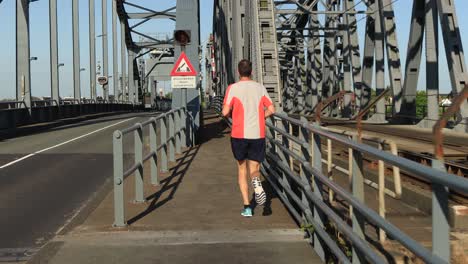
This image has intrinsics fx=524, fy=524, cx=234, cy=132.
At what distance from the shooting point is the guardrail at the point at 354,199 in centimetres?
243

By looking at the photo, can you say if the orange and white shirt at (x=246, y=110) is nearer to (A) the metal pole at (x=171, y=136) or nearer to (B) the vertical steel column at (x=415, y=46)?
(A) the metal pole at (x=171, y=136)

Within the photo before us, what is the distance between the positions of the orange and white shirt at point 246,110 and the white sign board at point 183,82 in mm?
7497

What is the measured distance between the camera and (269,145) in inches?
344

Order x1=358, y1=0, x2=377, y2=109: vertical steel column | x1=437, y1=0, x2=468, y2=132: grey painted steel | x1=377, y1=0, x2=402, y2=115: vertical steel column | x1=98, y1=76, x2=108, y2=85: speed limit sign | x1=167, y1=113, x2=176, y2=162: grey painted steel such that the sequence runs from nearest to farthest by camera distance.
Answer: x1=167, y1=113, x2=176, y2=162: grey painted steel, x1=437, y1=0, x2=468, y2=132: grey painted steel, x1=377, y1=0, x2=402, y2=115: vertical steel column, x1=358, y1=0, x2=377, y2=109: vertical steel column, x1=98, y1=76, x2=108, y2=85: speed limit sign

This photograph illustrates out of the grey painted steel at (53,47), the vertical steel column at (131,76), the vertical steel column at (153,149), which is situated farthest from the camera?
the vertical steel column at (131,76)

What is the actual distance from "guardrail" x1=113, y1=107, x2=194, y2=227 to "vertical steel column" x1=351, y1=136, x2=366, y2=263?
3.09 m

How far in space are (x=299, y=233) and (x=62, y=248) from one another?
2503 mm

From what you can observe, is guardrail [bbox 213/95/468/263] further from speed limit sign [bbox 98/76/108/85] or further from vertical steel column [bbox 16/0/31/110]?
speed limit sign [bbox 98/76/108/85]

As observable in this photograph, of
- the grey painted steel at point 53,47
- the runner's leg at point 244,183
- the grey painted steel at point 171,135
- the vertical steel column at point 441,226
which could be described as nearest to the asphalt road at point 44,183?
the grey painted steel at point 171,135

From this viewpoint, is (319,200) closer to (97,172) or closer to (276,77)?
(97,172)

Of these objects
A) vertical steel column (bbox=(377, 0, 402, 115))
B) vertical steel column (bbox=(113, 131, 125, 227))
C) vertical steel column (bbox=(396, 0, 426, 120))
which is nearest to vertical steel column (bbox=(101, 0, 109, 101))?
vertical steel column (bbox=(377, 0, 402, 115))

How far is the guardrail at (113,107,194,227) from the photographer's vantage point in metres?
6.14

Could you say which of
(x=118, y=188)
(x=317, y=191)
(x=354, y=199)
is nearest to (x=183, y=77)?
(x=118, y=188)

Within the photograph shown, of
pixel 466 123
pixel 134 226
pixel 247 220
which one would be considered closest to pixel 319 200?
pixel 247 220
